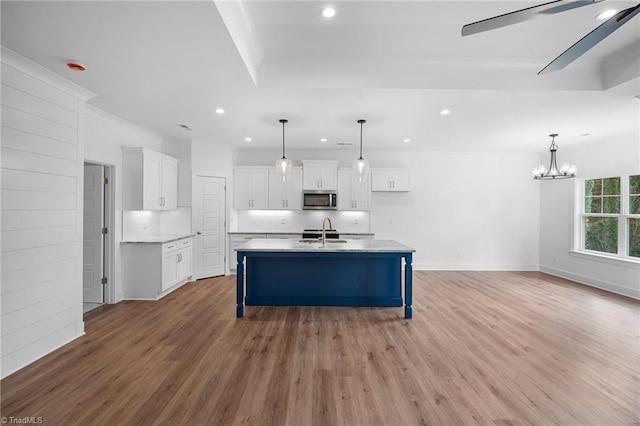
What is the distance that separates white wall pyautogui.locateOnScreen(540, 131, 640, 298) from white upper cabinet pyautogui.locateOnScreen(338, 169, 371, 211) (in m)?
3.91

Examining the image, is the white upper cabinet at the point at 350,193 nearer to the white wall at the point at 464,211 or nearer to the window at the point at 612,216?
the white wall at the point at 464,211

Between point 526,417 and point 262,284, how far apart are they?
305cm

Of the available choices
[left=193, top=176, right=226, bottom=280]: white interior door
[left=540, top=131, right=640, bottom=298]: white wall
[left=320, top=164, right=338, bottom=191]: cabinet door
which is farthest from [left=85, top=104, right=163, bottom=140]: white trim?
[left=540, top=131, right=640, bottom=298]: white wall

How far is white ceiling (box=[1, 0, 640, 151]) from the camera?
2.21 meters

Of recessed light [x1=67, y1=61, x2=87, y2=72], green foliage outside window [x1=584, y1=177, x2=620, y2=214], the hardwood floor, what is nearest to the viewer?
the hardwood floor

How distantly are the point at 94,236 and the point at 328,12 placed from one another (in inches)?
169

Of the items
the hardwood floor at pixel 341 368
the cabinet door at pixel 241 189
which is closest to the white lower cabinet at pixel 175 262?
the hardwood floor at pixel 341 368

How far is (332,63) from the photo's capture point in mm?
3139

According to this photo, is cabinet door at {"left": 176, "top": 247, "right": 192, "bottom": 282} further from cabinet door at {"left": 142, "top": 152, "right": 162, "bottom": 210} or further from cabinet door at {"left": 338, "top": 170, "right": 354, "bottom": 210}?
cabinet door at {"left": 338, "top": 170, "right": 354, "bottom": 210}

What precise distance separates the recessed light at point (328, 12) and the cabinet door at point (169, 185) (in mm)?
3932

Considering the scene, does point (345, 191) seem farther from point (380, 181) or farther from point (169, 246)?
point (169, 246)

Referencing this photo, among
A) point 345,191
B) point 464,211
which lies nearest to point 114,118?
point 345,191

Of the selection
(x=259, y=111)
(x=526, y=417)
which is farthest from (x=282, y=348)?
(x=259, y=111)

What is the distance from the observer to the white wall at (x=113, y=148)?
4020 mm
